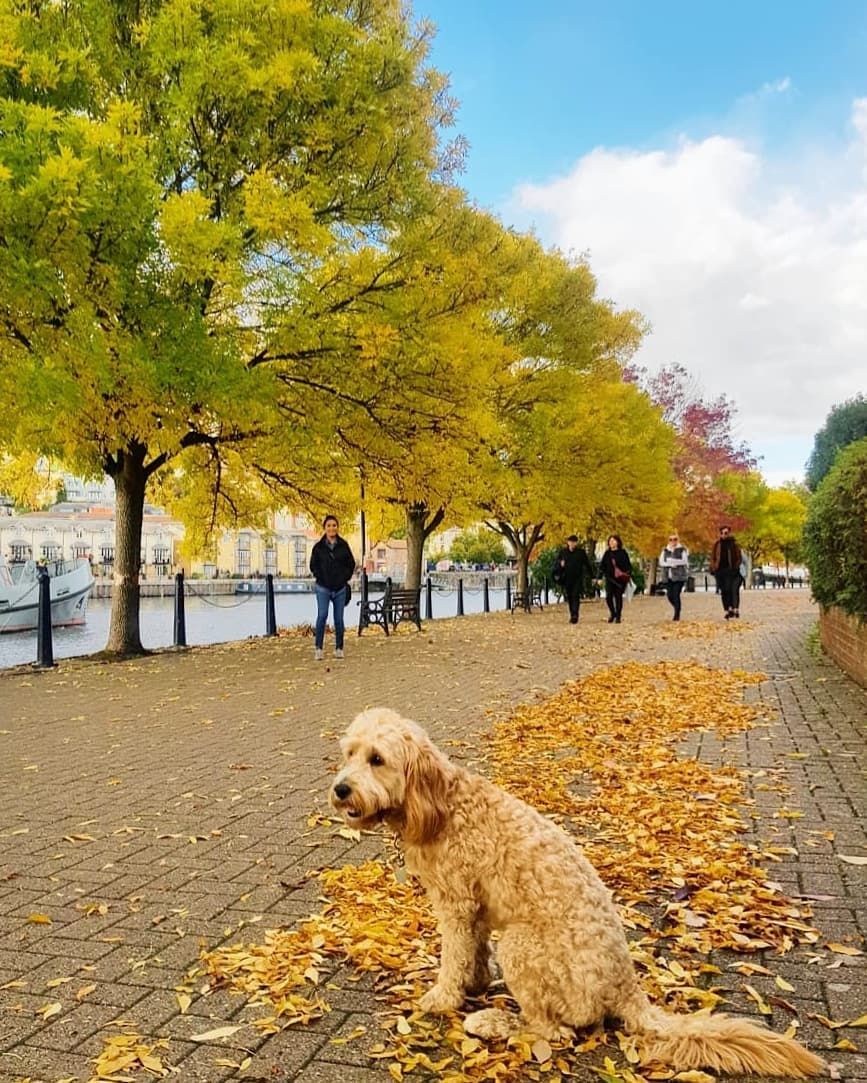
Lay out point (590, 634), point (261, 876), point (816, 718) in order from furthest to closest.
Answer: point (590, 634)
point (816, 718)
point (261, 876)

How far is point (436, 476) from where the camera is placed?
633 inches

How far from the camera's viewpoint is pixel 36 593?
30938 millimetres

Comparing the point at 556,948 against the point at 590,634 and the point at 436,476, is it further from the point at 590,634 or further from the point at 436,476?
the point at 590,634

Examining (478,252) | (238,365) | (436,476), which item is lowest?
(436,476)

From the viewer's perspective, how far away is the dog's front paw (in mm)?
2791

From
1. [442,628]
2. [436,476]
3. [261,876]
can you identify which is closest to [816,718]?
[261,876]

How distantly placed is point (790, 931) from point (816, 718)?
4.84 meters

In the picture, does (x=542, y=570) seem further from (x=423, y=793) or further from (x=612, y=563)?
(x=423, y=793)

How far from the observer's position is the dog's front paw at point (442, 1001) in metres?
2.79

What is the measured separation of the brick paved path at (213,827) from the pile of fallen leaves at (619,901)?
0.14 meters

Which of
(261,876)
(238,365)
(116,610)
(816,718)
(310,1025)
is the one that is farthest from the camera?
(116,610)

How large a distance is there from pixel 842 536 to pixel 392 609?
419 inches

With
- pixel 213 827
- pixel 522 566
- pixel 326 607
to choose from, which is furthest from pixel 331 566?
pixel 522 566

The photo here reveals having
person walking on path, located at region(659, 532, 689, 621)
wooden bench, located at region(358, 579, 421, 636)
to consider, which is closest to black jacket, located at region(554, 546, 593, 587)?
person walking on path, located at region(659, 532, 689, 621)
